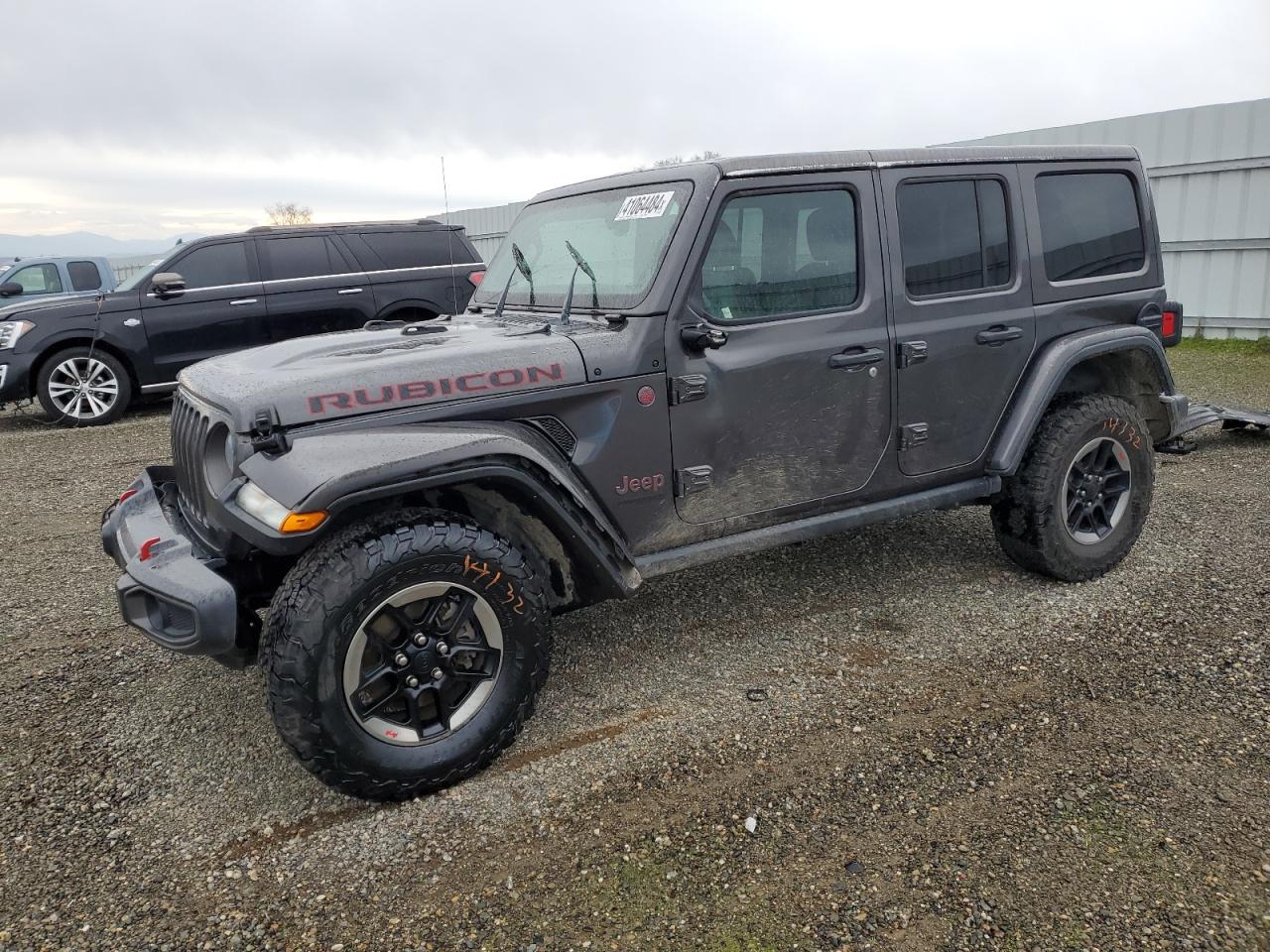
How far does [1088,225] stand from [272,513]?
3723mm

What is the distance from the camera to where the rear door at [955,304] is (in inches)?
148

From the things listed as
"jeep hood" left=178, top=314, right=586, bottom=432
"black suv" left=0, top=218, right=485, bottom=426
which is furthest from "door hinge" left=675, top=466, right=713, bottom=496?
"black suv" left=0, top=218, right=485, bottom=426

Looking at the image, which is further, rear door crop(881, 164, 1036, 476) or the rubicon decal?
rear door crop(881, 164, 1036, 476)

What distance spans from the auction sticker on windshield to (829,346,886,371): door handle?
2.80ft

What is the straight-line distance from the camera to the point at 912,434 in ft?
12.5

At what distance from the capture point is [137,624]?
9.10 feet

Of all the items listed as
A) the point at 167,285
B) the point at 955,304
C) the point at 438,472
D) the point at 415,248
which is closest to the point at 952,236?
the point at 955,304

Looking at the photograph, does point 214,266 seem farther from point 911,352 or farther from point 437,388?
point 911,352

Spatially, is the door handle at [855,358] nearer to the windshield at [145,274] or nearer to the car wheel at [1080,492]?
the car wheel at [1080,492]

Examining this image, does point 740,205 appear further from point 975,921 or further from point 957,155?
point 975,921

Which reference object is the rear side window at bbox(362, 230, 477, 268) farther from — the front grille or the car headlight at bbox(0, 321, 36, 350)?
the front grille

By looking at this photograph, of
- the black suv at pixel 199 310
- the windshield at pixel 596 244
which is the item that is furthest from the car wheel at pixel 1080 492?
the black suv at pixel 199 310

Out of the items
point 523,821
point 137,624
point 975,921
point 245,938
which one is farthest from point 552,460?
point 975,921

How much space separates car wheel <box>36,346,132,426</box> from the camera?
357 inches
